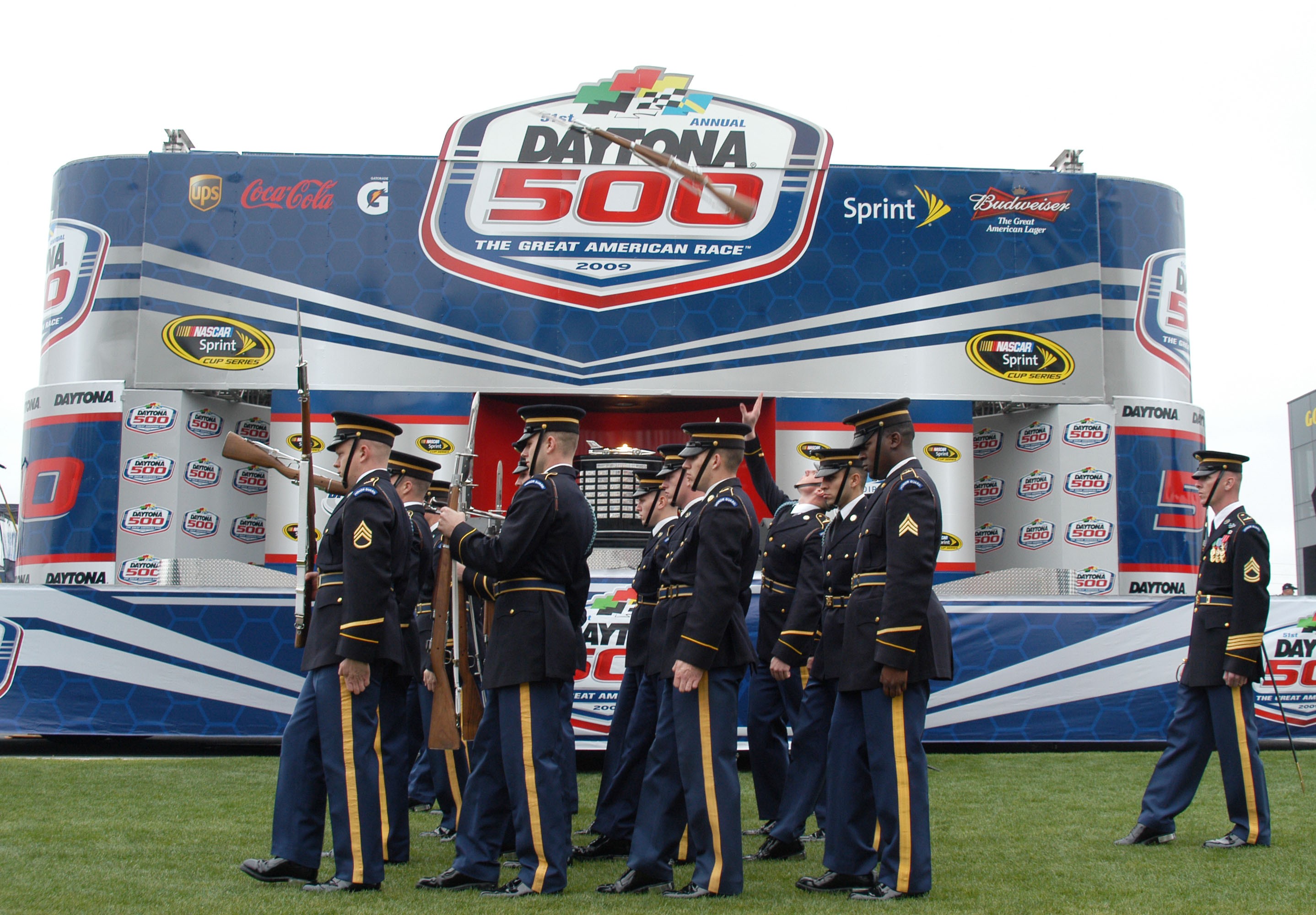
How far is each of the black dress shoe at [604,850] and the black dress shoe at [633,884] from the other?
0.83m

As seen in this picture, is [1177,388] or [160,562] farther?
[1177,388]

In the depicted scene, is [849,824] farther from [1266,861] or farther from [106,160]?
[106,160]

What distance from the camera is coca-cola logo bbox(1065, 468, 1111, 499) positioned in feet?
32.8

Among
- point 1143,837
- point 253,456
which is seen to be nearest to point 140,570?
point 253,456

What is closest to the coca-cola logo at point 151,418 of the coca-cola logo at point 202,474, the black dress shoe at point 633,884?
the coca-cola logo at point 202,474

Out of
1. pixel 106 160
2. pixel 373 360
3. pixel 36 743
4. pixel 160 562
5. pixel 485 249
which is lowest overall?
pixel 36 743

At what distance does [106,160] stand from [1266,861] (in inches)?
396

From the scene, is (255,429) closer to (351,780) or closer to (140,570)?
(140,570)

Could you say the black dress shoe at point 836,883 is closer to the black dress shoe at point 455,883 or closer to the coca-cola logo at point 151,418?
the black dress shoe at point 455,883

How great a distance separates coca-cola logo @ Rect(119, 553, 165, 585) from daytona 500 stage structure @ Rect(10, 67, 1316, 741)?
0.08ft

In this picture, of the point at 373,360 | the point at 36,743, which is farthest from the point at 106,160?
the point at 36,743

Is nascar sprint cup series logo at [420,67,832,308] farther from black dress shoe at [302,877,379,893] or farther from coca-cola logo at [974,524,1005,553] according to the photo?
black dress shoe at [302,877,379,893]

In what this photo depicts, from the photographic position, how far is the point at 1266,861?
14.9 ft

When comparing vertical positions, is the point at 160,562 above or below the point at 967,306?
below
